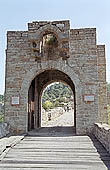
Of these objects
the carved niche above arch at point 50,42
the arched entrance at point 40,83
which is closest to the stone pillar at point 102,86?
the carved niche above arch at point 50,42

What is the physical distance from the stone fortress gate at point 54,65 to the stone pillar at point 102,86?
0.13ft

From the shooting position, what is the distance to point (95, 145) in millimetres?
5441

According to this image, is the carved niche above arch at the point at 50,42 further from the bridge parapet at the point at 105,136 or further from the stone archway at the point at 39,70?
the bridge parapet at the point at 105,136

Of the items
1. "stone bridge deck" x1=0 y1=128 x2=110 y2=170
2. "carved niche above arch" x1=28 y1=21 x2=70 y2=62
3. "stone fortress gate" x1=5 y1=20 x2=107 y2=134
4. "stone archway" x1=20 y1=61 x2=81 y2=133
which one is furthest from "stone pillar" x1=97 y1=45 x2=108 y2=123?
"stone bridge deck" x1=0 y1=128 x2=110 y2=170

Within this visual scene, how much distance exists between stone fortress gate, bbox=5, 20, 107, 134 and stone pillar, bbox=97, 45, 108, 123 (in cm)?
4

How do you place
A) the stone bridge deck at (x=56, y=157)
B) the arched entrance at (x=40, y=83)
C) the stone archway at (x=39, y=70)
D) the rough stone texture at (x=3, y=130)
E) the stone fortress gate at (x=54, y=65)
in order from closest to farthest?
the stone bridge deck at (x=56, y=157), the rough stone texture at (x=3, y=130), the stone fortress gate at (x=54, y=65), the stone archway at (x=39, y=70), the arched entrance at (x=40, y=83)

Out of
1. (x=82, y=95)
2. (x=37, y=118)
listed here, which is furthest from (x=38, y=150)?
(x=37, y=118)

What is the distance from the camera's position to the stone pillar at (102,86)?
816cm

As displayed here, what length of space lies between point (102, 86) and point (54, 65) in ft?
7.29

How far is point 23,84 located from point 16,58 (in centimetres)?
109

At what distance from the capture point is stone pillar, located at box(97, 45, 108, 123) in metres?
8.16

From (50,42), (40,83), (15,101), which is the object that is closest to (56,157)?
(15,101)

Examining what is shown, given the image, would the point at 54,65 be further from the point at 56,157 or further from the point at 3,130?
the point at 56,157

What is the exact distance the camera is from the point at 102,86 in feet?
27.2
